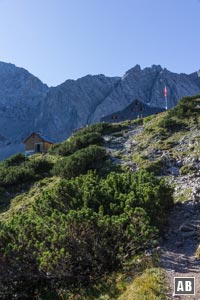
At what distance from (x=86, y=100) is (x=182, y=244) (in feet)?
483

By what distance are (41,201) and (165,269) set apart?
6014mm

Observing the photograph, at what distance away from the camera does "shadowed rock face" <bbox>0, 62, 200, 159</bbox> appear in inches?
5955

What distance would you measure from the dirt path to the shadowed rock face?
13081 cm

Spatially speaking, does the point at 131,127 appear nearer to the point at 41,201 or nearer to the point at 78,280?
the point at 41,201

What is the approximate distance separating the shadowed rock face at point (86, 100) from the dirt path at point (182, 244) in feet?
429

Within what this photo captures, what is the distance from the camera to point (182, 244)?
526 inches

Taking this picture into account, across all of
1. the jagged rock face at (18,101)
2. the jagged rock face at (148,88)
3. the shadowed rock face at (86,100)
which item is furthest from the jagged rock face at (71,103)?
the jagged rock face at (18,101)

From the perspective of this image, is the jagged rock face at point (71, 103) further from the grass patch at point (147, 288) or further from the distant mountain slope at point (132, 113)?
the grass patch at point (147, 288)

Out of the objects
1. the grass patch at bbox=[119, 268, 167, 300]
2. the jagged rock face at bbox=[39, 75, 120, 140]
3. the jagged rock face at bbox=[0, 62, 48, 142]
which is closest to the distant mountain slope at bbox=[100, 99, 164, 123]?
the grass patch at bbox=[119, 268, 167, 300]

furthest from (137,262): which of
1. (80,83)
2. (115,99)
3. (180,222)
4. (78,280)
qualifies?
(80,83)

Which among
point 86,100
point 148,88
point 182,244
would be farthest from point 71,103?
point 182,244

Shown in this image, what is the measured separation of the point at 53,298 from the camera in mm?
10711

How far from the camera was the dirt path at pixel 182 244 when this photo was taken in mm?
10523

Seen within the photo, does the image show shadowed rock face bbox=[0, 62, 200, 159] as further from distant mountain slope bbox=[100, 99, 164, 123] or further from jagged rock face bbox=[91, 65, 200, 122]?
distant mountain slope bbox=[100, 99, 164, 123]
